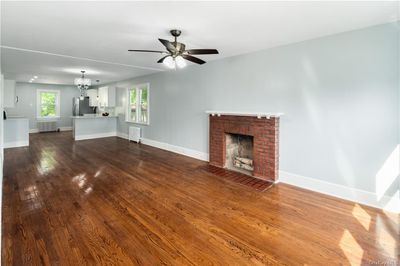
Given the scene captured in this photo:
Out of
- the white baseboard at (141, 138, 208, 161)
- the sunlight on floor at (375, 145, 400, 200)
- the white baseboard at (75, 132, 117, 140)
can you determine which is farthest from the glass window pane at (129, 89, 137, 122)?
the sunlight on floor at (375, 145, 400, 200)

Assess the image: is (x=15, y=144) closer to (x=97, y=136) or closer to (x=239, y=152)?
(x=97, y=136)

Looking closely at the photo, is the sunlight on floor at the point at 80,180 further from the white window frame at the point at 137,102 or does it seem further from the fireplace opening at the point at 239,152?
the white window frame at the point at 137,102

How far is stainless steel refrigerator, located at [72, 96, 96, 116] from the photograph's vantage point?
10.1 meters

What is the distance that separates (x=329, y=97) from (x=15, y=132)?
8.98m

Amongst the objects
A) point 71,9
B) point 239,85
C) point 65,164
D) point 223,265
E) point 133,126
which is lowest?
point 223,265

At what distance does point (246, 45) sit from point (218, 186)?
2645 millimetres

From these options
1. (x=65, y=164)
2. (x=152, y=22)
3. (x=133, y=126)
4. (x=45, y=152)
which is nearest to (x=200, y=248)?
(x=152, y=22)

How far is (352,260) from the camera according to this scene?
1.95 meters

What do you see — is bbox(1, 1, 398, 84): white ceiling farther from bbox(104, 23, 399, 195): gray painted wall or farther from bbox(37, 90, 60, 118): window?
bbox(37, 90, 60, 118): window

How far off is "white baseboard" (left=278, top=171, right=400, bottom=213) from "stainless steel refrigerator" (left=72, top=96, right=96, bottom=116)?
9697 mm

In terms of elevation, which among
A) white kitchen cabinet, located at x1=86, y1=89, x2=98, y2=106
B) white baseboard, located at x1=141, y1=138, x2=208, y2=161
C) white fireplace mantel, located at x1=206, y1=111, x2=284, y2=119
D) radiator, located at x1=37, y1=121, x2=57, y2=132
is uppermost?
white kitchen cabinet, located at x1=86, y1=89, x2=98, y2=106

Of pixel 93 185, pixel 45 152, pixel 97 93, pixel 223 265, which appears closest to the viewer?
pixel 223 265

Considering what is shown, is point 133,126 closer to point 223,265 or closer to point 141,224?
point 141,224

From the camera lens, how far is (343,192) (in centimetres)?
325
